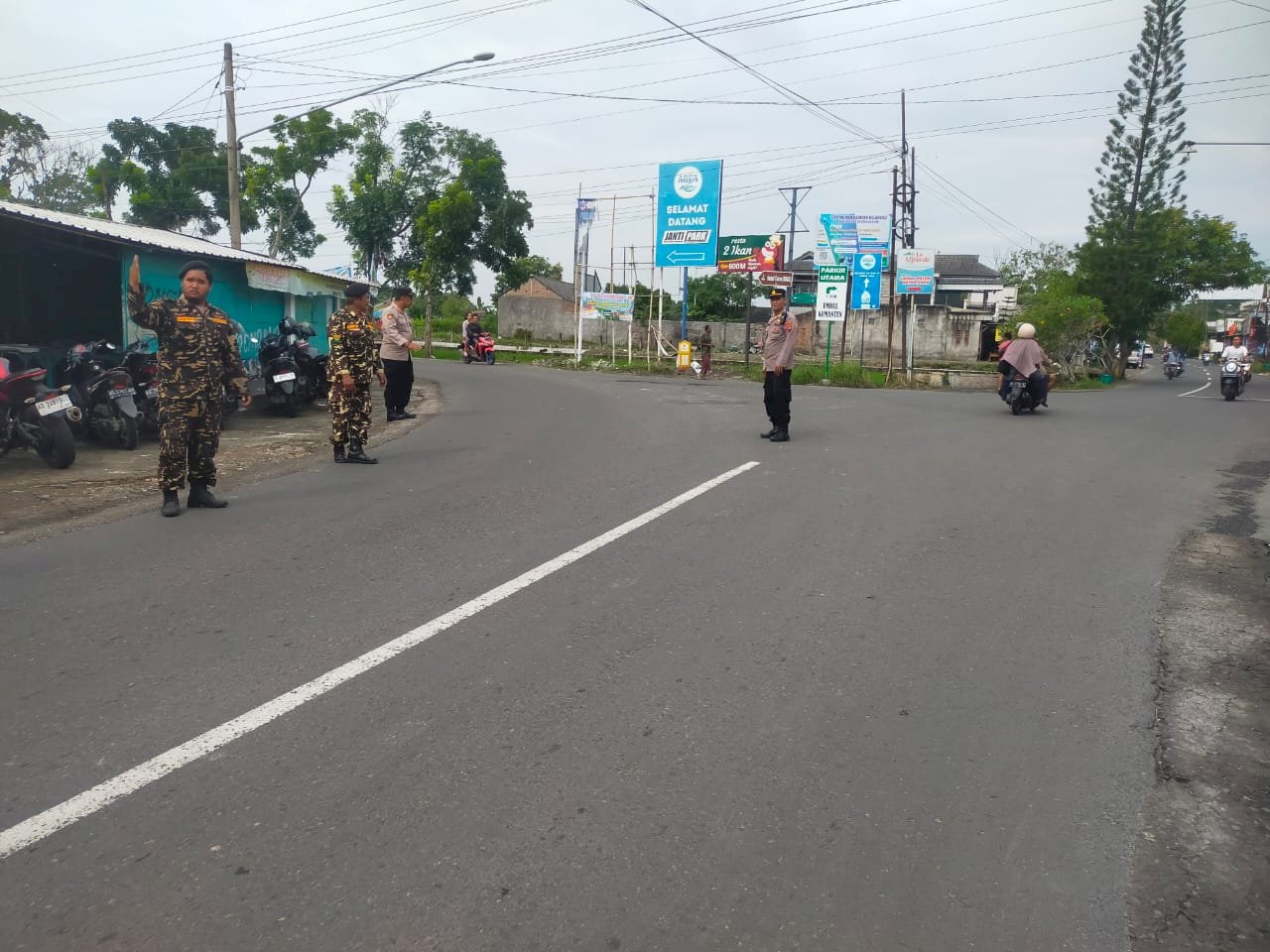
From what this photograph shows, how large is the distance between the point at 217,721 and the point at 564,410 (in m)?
12.1

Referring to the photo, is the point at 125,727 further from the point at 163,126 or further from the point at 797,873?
the point at 163,126

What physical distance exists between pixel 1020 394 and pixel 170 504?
13146mm

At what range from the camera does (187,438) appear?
7.57m

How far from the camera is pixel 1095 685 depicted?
4.37 m

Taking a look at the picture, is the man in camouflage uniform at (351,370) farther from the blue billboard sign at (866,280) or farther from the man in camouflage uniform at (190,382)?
the blue billboard sign at (866,280)

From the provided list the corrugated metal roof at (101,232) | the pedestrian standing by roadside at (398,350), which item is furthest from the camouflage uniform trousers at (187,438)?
the corrugated metal roof at (101,232)

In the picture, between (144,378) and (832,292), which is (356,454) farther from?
(832,292)

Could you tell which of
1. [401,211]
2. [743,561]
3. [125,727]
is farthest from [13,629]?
[401,211]

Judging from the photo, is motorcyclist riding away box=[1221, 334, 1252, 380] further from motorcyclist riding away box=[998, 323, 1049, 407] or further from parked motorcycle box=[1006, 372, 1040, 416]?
parked motorcycle box=[1006, 372, 1040, 416]

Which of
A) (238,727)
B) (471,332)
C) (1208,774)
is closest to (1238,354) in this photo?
(471,332)

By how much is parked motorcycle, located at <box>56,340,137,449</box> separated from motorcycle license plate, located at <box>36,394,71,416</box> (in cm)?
143

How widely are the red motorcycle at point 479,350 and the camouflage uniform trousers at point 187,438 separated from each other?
26270 mm

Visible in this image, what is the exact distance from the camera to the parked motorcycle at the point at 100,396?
426 inches

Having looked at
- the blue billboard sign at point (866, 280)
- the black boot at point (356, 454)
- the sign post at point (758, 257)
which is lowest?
the black boot at point (356, 454)
